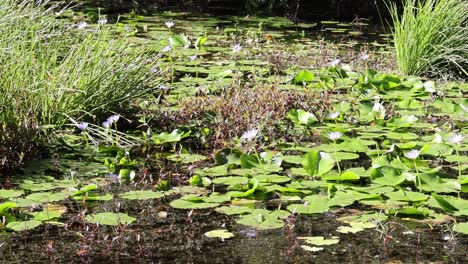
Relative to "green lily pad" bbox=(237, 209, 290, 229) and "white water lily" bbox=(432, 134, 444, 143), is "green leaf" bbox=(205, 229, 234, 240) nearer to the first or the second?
"green lily pad" bbox=(237, 209, 290, 229)

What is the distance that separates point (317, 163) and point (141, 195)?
0.88 meters

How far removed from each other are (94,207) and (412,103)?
105 inches

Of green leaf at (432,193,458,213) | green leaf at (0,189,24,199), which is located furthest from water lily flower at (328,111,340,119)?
green leaf at (0,189,24,199)

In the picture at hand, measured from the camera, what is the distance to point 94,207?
3.54 m

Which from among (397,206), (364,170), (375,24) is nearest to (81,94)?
(364,170)

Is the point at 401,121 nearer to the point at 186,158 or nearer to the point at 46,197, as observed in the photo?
the point at 186,158

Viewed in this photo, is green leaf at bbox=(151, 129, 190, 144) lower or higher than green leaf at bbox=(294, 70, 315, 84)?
lower

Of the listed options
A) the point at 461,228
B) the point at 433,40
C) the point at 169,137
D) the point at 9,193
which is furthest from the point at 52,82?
the point at 433,40

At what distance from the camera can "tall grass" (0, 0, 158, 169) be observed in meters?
4.11

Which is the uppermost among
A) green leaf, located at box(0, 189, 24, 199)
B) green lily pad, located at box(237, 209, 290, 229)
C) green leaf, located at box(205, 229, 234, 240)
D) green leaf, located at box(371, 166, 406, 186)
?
green leaf, located at box(371, 166, 406, 186)

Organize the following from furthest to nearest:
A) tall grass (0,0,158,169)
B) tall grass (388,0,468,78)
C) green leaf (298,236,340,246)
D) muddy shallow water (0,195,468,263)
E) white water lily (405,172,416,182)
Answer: tall grass (388,0,468,78)
tall grass (0,0,158,169)
white water lily (405,172,416,182)
green leaf (298,236,340,246)
muddy shallow water (0,195,468,263)

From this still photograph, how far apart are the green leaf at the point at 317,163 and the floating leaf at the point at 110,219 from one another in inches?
38.0

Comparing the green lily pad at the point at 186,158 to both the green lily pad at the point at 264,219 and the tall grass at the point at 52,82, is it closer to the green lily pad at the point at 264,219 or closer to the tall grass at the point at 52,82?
the tall grass at the point at 52,82

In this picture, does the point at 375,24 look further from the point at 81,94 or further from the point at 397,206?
the point at 397,206
